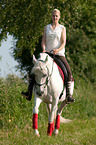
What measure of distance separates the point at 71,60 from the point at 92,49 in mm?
2420

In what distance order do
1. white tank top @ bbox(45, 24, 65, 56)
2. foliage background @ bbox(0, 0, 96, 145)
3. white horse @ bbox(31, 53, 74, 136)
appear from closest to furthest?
white horse @ bbox(31, 53, 74, 136) → white tank top @ bbox(45, 24, 65, 56) → foliage background @ bbox(0, 0, 96, 145)

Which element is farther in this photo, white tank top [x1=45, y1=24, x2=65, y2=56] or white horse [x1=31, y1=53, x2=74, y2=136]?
white tank top [x1=45, y1=24, x2=65, y2=56]

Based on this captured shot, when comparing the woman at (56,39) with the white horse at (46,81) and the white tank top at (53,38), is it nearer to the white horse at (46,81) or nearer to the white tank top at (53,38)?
the white tank top at (53,38)

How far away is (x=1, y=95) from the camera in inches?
295

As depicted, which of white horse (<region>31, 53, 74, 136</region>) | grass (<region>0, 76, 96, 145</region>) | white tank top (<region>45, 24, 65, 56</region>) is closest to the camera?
white horse (<region>31, 53, 74, 136</region>)

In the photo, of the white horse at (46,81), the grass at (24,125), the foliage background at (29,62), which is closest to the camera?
the white horse at (46,81)

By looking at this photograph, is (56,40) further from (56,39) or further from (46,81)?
(46,81)

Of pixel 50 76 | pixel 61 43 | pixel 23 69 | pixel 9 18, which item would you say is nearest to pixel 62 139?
pixel 50 76

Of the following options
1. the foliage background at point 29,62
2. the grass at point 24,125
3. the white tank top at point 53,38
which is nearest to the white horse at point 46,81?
the grass at point 24,125

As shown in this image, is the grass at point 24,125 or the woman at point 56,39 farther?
the woman at point 56,39

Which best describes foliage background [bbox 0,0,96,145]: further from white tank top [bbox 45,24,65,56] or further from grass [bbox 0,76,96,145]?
white tank top [bbox 45,24,65,56]

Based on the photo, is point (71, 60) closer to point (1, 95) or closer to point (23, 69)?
point (23, 69)

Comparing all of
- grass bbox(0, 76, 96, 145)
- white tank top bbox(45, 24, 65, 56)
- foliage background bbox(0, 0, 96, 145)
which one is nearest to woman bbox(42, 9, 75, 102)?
white tank top bbox(45, 24, 65, 56)

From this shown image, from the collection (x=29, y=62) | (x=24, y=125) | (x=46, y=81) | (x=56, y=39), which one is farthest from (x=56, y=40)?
(x=29, y=62)
